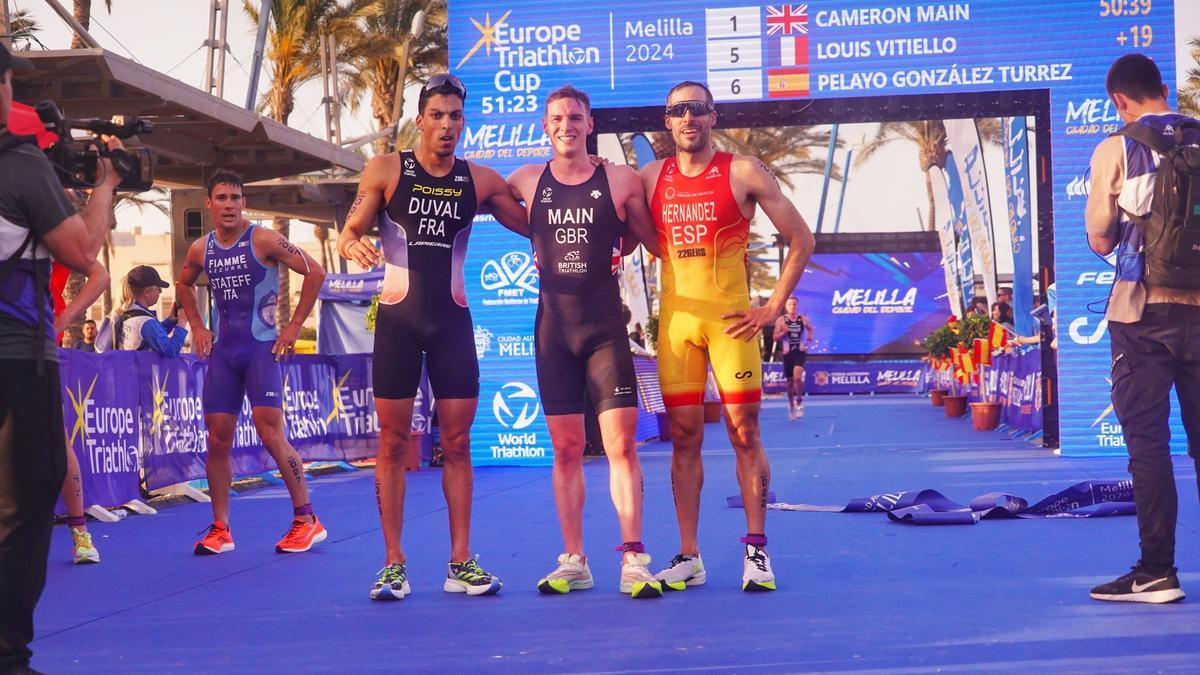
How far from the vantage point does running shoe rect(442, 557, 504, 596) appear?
5.55 metres

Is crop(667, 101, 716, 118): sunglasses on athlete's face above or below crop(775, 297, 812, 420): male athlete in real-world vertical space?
above

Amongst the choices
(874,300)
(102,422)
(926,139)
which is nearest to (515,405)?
(102,422)

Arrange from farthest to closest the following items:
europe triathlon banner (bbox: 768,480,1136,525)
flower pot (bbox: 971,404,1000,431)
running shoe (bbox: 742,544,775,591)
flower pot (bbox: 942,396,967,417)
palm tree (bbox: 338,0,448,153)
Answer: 1. palm tree (bbox: 338,0,448,153)
2. flower pot (bbox: 942,396,967,417)
3. flower pot (bbox: 971,404,1000,431)
4. europe triathlon banner (bbox: 768,480,1136,525)
5. running shoe (bbox: 742,544,775,591)

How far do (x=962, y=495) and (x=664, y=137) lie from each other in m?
26.0

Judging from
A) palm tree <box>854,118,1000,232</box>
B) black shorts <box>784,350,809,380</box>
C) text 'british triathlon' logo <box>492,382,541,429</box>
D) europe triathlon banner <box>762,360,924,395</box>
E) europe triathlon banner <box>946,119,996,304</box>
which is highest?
palm tree <box>854,118,1000,232</box>

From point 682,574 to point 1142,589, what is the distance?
1.82 metres

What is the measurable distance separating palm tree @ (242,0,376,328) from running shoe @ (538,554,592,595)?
25.2 m

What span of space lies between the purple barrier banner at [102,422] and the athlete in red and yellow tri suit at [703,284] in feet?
16.0

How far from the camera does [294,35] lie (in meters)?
29.9

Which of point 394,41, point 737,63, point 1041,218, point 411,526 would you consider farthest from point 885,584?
point 394,41

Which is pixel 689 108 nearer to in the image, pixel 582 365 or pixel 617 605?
pixel 582 365

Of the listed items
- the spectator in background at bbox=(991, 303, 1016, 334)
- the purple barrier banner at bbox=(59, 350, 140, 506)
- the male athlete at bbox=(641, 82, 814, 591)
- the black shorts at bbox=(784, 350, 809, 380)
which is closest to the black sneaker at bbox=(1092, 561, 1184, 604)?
the male athlete at bbox=(641, 82, 814, 591)

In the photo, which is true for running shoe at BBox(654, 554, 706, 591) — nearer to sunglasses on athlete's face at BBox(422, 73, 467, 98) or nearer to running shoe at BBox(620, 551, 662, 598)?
running shoe at BBox(620, 551, 662, 598)

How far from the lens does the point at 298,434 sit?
1284 cm
